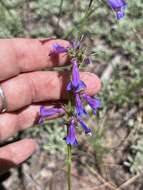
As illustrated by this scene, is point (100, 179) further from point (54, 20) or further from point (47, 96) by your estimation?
point (54, 20)

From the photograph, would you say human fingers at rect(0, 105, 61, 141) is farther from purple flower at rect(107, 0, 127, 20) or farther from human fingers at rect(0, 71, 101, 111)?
purple flower at rect(107, 0, 127, 20)

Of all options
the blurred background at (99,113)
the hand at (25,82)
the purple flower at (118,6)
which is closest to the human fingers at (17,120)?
the hand at (25,82)

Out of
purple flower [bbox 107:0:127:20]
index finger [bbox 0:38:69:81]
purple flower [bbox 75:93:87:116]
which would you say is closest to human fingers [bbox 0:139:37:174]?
index finger [bbox 0:38:69:81]

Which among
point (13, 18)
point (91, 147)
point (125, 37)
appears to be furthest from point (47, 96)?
point (125, 37)

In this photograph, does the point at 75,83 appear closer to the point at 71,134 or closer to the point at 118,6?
the point at 71,134

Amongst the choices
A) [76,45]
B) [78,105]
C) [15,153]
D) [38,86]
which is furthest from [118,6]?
[15,153]

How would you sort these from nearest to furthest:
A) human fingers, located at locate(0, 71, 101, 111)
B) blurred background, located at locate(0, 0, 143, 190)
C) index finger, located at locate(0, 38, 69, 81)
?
index finger, located at locate(0, 38, 69, 81)
human fingers, located at locate(0, 71, 101, 111)
blurred background, located at locate(0, 0, 143, 190)

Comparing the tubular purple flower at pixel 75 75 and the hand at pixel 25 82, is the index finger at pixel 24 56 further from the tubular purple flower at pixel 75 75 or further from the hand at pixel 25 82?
the tubular purple flower at pixel 75 75
